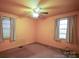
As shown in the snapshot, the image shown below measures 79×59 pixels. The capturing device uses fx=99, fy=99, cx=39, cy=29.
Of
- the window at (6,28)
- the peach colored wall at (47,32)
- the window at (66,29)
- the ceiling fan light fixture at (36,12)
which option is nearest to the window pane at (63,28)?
the window at (66,29)

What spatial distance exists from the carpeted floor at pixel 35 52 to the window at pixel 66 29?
261mm

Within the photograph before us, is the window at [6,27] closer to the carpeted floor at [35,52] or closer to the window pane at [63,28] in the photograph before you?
the carpeted floor at [35,52]

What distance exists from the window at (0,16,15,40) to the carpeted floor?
270 mm

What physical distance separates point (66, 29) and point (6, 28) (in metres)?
1.01

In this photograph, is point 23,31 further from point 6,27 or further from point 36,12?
point 36,12

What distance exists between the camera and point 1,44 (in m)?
1.60

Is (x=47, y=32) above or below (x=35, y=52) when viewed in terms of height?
above

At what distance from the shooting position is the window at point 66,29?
1.66 metres

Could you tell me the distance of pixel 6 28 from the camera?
1.62 m

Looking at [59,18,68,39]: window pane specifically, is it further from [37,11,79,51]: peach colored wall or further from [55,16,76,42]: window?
[37,11,79,51]: peach colored wall

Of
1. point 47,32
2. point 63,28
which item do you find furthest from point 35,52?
point 63,28

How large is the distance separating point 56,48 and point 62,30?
0.34 m

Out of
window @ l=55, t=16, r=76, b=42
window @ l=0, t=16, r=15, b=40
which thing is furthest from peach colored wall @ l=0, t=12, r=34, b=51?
window @ l=55, t=16, r=76, b=42

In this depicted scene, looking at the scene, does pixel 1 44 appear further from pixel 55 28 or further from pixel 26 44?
pixel 55 28
